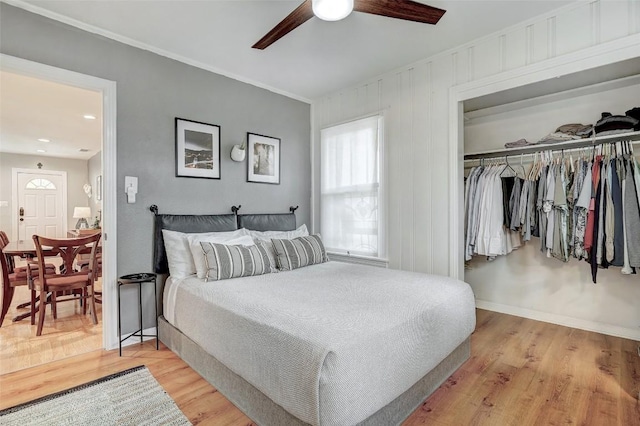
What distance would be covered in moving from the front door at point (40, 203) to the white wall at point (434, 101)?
26.9 ft

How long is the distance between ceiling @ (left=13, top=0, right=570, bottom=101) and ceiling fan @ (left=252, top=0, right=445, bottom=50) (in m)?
0.50

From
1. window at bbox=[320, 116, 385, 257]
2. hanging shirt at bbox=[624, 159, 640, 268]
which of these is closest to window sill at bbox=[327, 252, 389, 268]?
window at bbox=[320, 116, 385, 257]

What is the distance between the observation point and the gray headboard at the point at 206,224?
290 centimetres

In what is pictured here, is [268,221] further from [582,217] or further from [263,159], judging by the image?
[582,217]

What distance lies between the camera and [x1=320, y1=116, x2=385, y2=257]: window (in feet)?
11.8

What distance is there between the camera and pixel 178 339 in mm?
2492

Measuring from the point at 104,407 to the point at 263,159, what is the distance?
268cm

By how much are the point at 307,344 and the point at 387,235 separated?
7.41 ft

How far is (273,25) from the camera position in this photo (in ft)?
8.53

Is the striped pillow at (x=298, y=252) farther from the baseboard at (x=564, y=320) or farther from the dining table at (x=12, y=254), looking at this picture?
the dining table at (x=12, y=254)

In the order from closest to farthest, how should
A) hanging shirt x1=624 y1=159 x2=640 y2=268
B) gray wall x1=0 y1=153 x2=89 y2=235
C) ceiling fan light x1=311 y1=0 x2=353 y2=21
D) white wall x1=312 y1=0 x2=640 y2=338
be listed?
1. ceiling fan light x1=311 y1=0 x2=353 y2=21
2. white wall x1=312 y1=0 x2=640 y2=338
3. hanging shirt x1=624 y1=159 x2=640 y2=268
4. gray wall x1=0 y1=153 x2=89 y2=235

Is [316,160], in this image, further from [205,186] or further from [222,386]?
[222,386]

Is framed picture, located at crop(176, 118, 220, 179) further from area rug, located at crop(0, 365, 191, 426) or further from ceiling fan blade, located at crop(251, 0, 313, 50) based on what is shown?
area rug, located at crop(0, 365, 191, 426)

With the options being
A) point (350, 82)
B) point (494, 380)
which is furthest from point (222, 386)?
point (350, 82)
